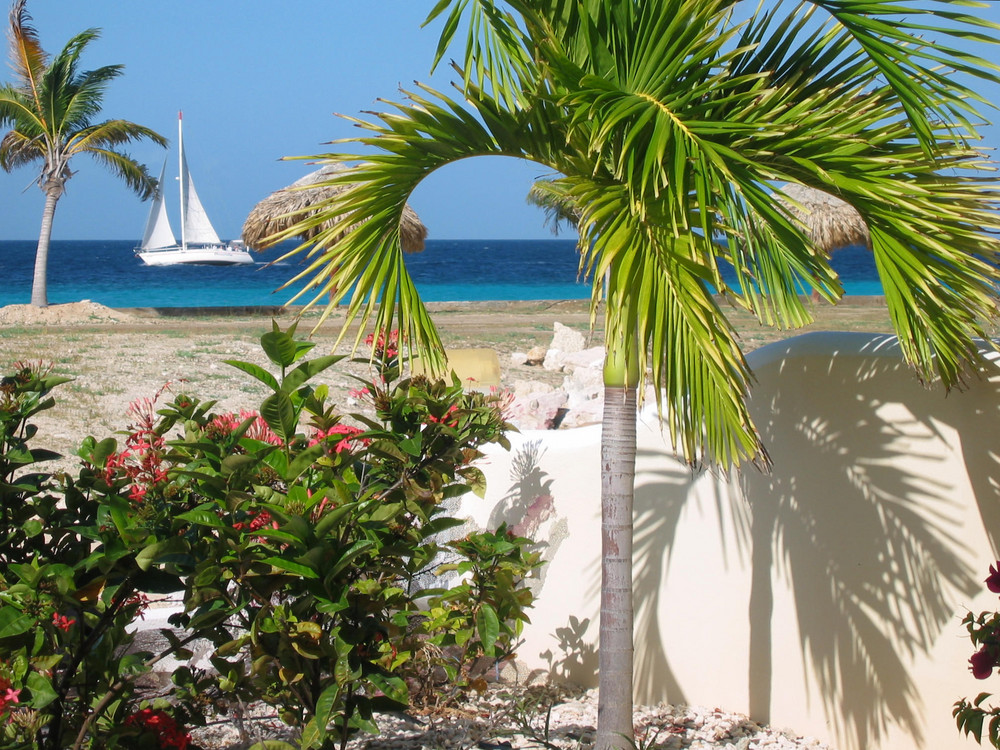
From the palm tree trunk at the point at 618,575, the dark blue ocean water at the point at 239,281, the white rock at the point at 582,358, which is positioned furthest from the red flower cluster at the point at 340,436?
the dark blue ocean water at the point at 239,281

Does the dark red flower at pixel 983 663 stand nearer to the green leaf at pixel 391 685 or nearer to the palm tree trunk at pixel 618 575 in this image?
the palm tree trunk at pixel 618 575

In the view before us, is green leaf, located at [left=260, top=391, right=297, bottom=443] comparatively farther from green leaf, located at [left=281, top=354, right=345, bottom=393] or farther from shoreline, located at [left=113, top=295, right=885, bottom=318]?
shoreline, located at [left=113, top=295, right=885, bottom=318]

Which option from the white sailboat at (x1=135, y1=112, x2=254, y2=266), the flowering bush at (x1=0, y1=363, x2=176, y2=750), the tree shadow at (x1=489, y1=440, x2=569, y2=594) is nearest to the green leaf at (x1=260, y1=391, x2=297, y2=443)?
the flowering bush at (x1=0, y1=363, x2=176, y2=750)

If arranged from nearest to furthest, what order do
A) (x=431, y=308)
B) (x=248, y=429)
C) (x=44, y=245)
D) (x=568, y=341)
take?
(x=248, y=429), (x=568, y=341), (x=44, y=245), (x=431, y=308)

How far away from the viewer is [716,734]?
3.57m

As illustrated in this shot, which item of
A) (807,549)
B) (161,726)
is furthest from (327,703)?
(807,549)

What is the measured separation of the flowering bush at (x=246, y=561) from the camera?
7.72 feet

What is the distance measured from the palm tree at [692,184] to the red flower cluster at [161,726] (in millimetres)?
1258

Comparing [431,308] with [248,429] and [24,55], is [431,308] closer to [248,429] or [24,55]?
[24,55]

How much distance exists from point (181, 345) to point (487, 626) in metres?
11.3

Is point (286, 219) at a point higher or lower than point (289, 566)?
higher

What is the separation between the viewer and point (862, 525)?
3.32 metres

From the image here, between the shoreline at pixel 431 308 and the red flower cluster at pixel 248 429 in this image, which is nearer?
the red flower cluster at pixel 248 429

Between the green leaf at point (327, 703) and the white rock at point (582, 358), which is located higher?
the white rock at point (582, 358)
